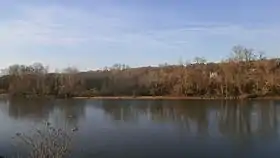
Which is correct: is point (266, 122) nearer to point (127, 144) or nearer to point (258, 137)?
point (258, 137)

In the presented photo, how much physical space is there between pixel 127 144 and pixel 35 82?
45.6 meters

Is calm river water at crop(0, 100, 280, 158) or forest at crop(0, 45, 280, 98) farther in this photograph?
forest at crop(0, 45, 280, 98)

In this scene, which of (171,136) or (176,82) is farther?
(176,82)

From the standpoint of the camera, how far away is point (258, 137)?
18953 mm

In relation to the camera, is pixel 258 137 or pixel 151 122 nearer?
pixel 258 137

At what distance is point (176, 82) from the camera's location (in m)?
55.1

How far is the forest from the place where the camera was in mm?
50875

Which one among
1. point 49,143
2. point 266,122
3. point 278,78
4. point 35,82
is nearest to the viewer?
point 49,143

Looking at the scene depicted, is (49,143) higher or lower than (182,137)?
higher

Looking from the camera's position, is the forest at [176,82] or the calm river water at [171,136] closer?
the calm river water at [171,136]

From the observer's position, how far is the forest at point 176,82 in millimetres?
50875

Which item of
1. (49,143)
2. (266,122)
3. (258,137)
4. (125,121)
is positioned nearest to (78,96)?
(125,121)

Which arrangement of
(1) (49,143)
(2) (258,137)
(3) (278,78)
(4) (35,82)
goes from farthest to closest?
1. (4) (35,82)
2. (3) (278,78)
3. (2) (258,137)
4. (1) (49,143)

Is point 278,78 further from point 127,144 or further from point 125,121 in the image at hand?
point 127,144
